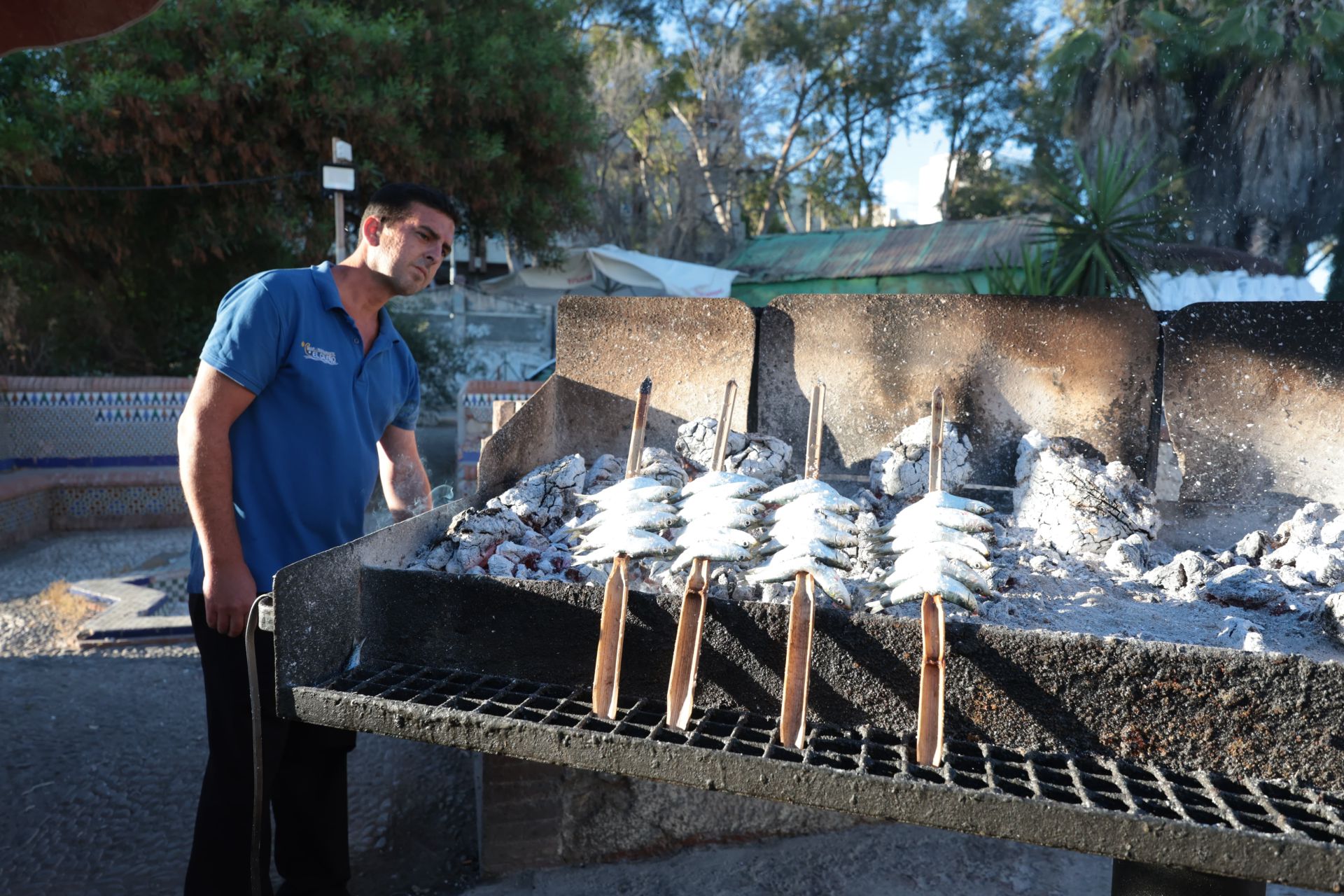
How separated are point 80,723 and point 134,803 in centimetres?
84

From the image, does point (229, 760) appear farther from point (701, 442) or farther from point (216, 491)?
point (701, 442)

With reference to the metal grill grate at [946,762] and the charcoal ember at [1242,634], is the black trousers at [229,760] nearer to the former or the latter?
the metal grill grate at [946,762]

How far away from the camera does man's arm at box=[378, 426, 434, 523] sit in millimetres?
2701

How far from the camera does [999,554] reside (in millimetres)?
2523

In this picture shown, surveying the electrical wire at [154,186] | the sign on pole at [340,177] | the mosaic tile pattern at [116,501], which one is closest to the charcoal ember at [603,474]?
the sign on pole at [340,177]

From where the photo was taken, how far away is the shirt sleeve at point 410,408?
8.83ft

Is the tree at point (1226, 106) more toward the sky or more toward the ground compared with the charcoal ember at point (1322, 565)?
more toward the sky

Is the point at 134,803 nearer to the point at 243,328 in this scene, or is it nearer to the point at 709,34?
the point at 243,328

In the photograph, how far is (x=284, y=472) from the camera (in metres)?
2.12

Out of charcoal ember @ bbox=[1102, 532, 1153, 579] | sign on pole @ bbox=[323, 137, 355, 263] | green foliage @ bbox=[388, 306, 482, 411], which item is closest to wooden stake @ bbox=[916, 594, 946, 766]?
charcoal ember @ bbox=[1102, 532, 1153, 579]

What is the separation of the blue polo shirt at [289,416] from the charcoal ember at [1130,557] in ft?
7.19

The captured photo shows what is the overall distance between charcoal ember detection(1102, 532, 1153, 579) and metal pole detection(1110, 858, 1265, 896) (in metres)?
Answer: 1.10

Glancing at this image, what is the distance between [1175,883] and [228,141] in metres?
9.40

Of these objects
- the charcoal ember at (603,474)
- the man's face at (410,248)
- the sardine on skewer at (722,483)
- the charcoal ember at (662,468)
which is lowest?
the charcoal ember at (603,474)
